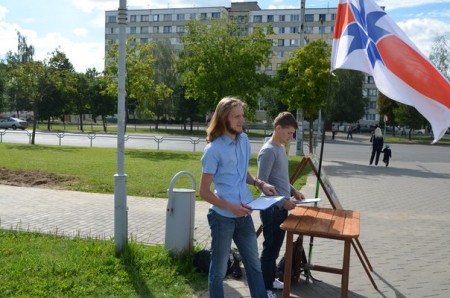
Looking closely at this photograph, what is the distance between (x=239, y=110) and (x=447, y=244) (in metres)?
5.21

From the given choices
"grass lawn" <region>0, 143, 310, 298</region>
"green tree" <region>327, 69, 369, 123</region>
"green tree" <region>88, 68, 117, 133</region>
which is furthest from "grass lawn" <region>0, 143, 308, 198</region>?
"green tree" <region>327, 69, 369, 123</region>

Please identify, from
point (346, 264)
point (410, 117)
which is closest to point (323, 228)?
point (346, 264)

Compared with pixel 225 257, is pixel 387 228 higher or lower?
lower

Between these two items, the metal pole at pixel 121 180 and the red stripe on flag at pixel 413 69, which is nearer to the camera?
the red stripe on flag at pixel 413 69

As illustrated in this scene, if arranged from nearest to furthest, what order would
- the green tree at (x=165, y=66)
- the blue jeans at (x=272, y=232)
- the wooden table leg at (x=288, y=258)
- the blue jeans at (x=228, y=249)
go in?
the blue jeans at (x=228, y=249), the wooden table leg at (x=288, y=258), the blue jeans at (x=272, y=232), the green tree at (x=165, y=66)

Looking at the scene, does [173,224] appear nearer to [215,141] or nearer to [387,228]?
[215,141]

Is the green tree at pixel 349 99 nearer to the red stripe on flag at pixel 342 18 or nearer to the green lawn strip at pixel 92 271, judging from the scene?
the red stripe on flag at pixel 342 18

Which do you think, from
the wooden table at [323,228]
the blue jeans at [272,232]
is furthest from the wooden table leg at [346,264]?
the blue jeans at [272,232]

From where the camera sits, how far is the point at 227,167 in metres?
3.93

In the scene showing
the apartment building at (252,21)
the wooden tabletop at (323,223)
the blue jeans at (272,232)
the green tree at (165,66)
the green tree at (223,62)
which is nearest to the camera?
the wooden tabletop at (323,223)

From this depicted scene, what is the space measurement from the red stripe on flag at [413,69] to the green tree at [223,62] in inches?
714

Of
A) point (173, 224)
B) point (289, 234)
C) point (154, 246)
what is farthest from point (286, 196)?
point (154, 246)

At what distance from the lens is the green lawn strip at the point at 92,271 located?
480 centimetres

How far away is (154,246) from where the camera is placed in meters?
6.37
